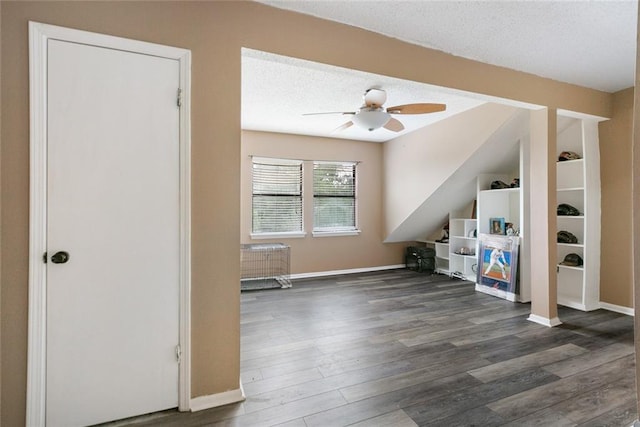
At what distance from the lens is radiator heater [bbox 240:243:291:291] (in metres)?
4.70

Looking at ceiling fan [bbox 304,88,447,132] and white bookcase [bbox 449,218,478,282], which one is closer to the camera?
ceiling fan [bbox 304,88,447,132]

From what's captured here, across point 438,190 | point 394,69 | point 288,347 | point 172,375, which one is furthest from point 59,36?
point 438,190

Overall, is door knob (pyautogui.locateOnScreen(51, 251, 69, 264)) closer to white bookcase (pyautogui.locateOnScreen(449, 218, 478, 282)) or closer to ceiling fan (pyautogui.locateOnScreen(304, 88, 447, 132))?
ceiling fan (pyautogui.locateOnScreen(304, 88, 447, 132))

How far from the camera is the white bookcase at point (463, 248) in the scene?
4.91 m

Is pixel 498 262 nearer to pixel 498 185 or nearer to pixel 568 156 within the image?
pixel 498 185

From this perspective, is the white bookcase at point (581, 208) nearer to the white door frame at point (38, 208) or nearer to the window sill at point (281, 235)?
the window sill at point (281, 235)

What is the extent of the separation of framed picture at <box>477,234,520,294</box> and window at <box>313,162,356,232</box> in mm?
2191

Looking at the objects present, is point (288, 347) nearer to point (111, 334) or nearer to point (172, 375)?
point (172, 375)

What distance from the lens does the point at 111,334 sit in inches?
63.8

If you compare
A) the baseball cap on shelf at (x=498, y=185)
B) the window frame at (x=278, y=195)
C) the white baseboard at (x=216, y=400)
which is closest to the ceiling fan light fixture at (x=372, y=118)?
the window frame at (x=278, y=195)

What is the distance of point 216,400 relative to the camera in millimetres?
1802

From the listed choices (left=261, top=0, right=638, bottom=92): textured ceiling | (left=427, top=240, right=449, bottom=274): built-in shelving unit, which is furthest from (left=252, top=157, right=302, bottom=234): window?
(left=261, top=0, right=638, bottom=92): textured ceiling

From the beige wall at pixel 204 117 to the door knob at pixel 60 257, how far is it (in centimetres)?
11

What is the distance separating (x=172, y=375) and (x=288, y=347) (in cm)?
102
